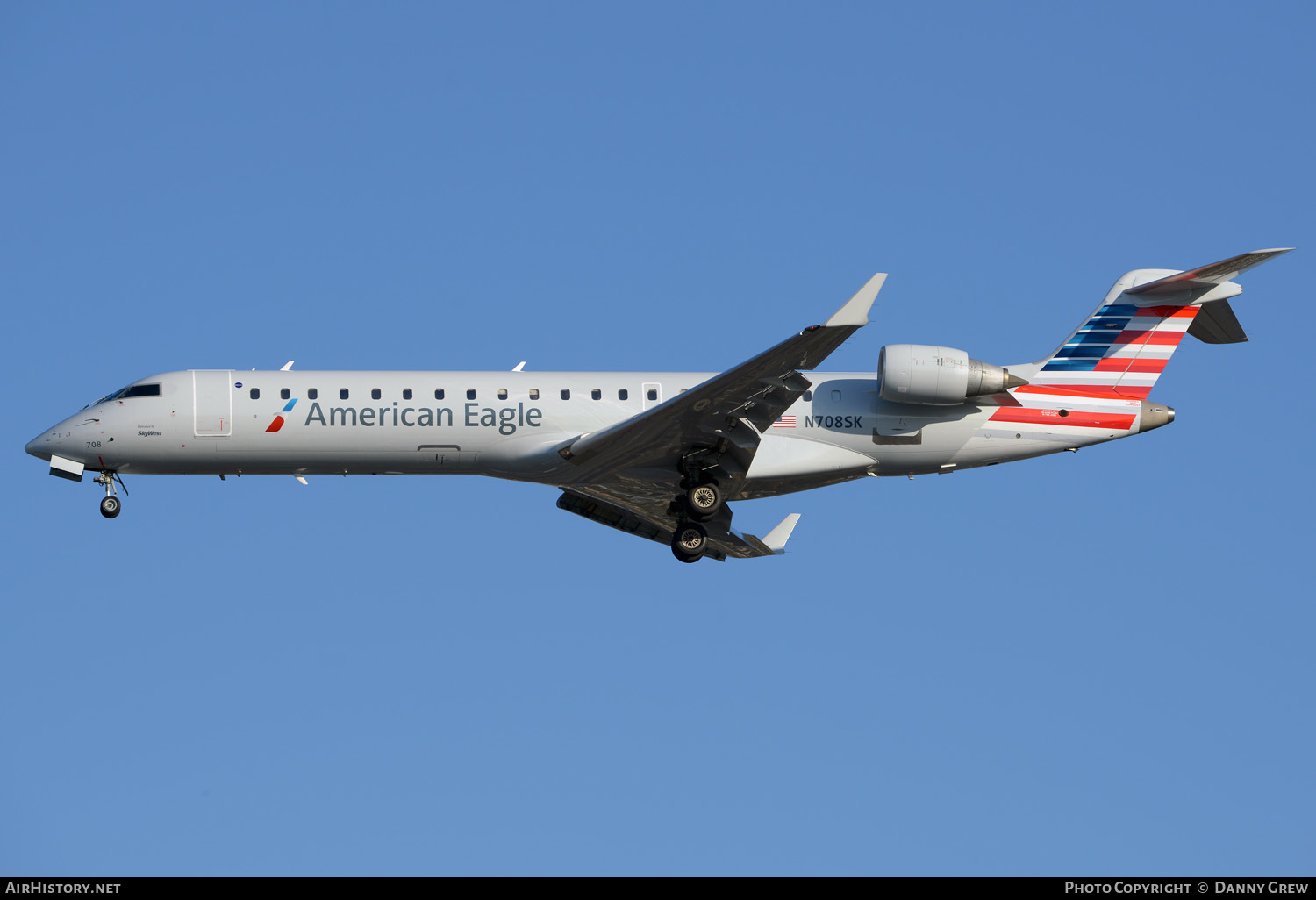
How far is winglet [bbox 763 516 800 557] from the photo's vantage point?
1141 inches

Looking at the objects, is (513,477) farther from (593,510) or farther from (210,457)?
(210,457)

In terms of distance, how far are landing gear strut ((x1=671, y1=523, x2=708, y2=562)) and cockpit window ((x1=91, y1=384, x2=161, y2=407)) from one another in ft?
32.3

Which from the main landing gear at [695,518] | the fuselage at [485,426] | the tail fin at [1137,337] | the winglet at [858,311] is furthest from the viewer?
the tail fin at [1137,337]

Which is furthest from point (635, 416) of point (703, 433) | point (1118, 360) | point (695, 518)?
point (1118, 360)

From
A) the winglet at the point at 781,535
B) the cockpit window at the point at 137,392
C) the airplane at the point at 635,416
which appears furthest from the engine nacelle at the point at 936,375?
the cockpit window at the point at 137,392

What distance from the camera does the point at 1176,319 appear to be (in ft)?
85.2

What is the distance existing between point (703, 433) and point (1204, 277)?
9.58 meters

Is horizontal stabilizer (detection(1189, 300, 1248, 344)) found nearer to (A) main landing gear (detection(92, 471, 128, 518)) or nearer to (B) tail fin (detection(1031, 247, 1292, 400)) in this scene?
(B) tail fin (detection(1031, 247, 1292, 400))

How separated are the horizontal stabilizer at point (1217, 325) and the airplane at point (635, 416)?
0.04 meters

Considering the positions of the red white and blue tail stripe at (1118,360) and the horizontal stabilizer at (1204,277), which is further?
the red white and blue tail stripe at (1118,360)

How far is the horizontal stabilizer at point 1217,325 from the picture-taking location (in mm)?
25797

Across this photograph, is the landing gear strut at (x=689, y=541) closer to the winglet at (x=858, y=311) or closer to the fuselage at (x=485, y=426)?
the fuselage at (x=485, y=426)
